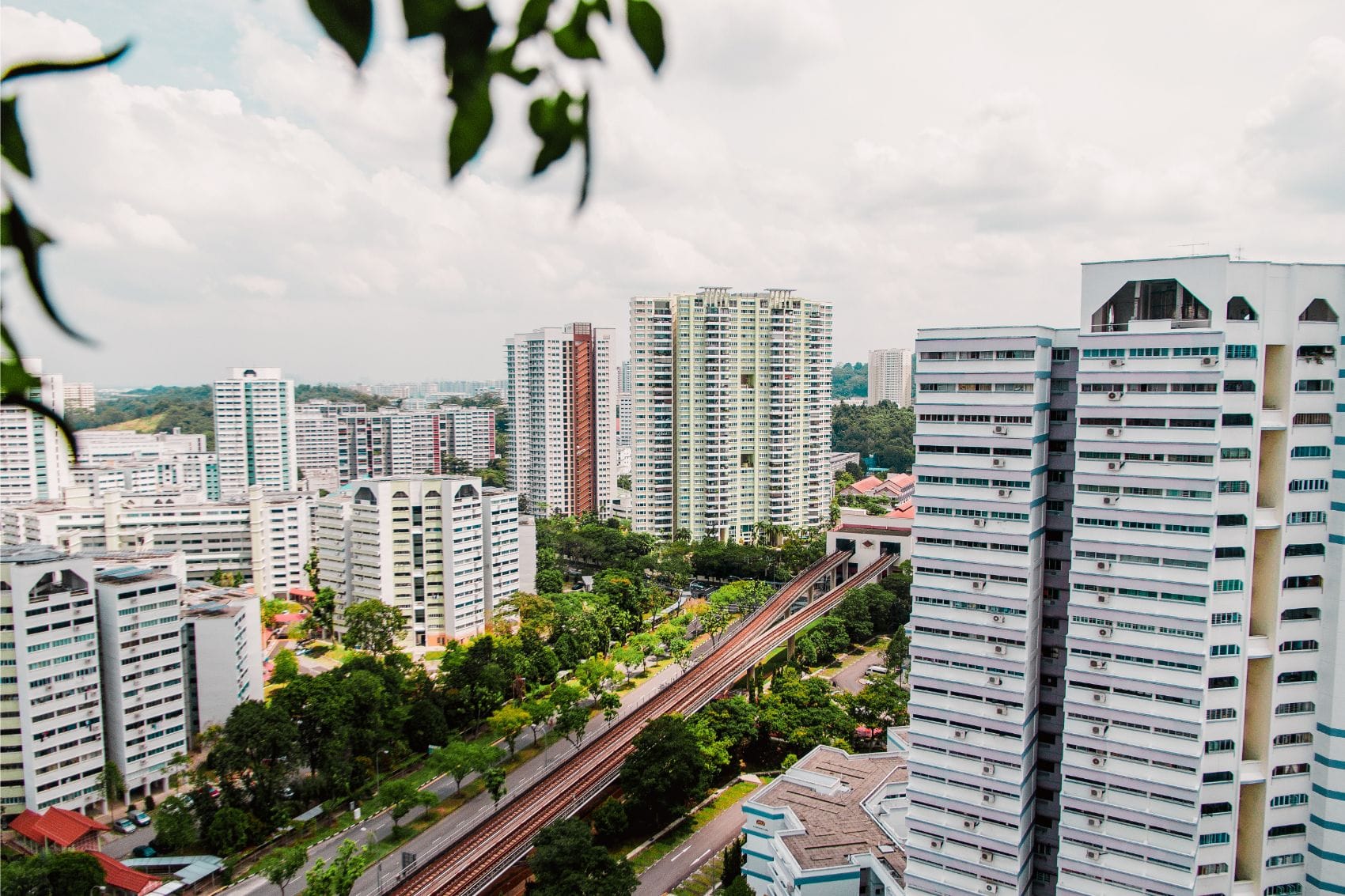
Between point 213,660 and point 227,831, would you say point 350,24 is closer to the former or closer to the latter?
point 227,831

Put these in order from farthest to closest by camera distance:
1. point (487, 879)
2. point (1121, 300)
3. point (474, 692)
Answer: point (474, 692) → point (487, 879) → point (1121, 300)

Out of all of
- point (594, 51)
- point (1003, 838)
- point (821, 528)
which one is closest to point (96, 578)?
point (1003, 838)

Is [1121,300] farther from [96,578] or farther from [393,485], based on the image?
[393,485]

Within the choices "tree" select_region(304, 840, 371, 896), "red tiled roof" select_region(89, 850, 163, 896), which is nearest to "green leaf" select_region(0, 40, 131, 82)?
"tree" select_region(304, 840, 371, 896)

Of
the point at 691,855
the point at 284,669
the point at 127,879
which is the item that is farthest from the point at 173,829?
the point at 691,855

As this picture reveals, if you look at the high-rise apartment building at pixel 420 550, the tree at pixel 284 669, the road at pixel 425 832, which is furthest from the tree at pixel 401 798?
the high-rise apartment building at pixel 420 550

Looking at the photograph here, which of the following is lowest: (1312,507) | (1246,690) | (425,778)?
(425,778)
